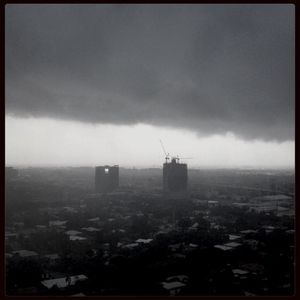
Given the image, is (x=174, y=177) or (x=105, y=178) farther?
(x=105, y=178)

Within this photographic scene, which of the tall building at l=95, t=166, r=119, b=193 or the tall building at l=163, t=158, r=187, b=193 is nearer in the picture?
the tall building at l=163, t=158, r=187, b=193

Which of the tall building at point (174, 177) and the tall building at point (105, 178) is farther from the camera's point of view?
the tall building at point (105, 178)

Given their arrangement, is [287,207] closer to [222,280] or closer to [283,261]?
[283,261]
